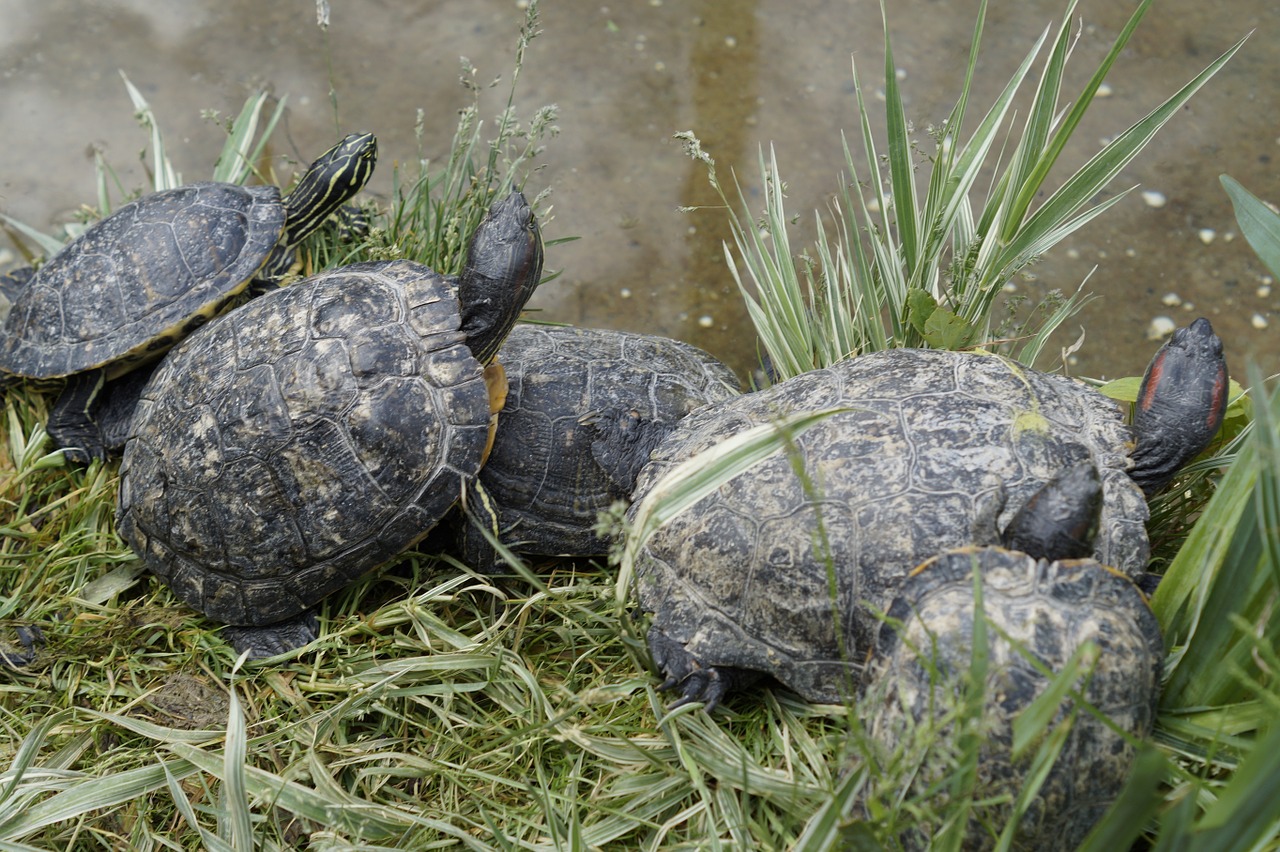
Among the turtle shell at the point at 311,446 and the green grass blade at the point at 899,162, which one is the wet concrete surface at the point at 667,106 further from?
the turtle shell at the point at 311,446

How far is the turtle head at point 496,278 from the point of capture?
2.74 m

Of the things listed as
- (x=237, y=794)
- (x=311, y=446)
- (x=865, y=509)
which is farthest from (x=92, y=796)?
(x=865, y=509)

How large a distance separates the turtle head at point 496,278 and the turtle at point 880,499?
2.51ft

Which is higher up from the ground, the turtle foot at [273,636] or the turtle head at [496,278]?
the turtle head at [496,278]

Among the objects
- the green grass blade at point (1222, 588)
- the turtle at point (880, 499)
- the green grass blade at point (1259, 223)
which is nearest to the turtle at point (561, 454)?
the turtle at point (880, 499)

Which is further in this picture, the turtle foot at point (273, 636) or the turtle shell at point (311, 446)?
the turtle foot at point (273, 636)

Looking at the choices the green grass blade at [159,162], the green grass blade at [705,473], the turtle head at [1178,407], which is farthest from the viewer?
the green grass blade at [159,162]

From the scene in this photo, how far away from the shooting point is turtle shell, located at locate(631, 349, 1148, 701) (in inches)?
88.0

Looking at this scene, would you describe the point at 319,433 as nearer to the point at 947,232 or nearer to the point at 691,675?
the point at 691,675

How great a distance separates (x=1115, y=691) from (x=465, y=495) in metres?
1.62

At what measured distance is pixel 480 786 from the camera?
2412 mm

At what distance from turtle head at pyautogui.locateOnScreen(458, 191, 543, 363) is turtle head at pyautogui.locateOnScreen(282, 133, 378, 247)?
0.86 m

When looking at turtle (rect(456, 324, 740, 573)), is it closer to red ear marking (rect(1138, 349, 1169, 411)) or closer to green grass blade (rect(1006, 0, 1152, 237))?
green grass blade (rect(1006, 0, 1152, 237))

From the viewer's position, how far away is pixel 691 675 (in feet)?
7.91
